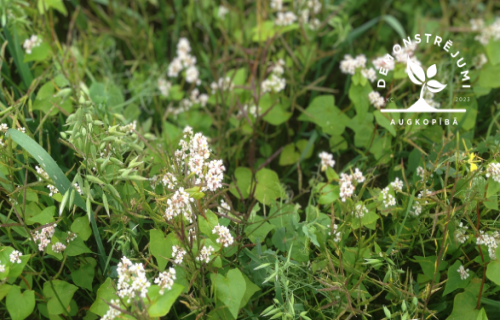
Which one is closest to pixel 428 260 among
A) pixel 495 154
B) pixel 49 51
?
pixel 495 154

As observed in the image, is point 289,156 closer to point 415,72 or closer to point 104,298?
point 415,72

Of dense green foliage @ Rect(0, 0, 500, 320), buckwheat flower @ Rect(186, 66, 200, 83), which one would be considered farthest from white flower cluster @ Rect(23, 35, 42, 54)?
buckwheat flower @ Rect(186, 66, 200, 83)

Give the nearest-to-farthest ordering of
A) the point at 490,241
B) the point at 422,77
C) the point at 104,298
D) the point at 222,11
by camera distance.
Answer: the point at 104,298, the point at 490,241, the point at 422,77, the point at 222,11

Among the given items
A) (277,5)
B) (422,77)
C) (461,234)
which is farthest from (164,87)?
(461,234)

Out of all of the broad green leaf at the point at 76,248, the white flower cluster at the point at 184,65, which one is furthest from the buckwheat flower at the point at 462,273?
the white flower cluster at the point at 184,65

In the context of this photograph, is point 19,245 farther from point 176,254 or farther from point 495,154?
point 495,154

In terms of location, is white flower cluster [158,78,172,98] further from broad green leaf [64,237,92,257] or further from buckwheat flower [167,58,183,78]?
broad green leaf [64,237,92,257]

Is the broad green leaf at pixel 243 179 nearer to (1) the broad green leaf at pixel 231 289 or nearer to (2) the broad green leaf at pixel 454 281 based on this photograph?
(1) the broad green leaf at pixel 231 289
